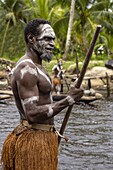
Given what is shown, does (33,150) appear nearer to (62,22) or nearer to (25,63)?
(25,63)

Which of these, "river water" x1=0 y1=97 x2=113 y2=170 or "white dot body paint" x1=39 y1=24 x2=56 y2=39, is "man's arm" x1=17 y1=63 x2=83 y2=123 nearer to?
"white dot body paint" x1=39 y1=24 x2=56 y2=39

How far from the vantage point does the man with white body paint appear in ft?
11.5

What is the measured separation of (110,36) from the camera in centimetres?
3525

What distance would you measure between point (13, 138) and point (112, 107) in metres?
14.2

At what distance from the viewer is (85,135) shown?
1095 cm

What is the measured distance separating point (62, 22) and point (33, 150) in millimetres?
29830

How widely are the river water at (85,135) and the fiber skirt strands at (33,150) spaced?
161 inches

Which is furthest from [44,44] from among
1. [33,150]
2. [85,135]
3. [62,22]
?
[62,22]

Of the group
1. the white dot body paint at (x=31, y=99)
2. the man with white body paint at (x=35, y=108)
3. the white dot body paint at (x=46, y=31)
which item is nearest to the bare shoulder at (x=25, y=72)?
the man with white body paint at (x=35, y=108)

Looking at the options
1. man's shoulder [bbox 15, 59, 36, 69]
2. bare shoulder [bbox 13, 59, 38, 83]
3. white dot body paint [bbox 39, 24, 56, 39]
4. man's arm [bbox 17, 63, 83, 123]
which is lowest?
man's arm [bbox 17, 63, 83, 123]

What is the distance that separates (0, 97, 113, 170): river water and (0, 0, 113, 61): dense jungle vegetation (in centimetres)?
1404

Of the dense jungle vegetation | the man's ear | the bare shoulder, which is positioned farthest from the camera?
the dense jungle vegetation

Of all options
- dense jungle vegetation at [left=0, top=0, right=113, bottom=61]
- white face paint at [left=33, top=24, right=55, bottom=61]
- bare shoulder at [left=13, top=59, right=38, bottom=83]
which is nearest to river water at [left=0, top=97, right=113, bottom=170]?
white face paint at [left=33, top=24, right=55, bottom=61]

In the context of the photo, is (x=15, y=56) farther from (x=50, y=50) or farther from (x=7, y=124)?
(x=50, y=50)
